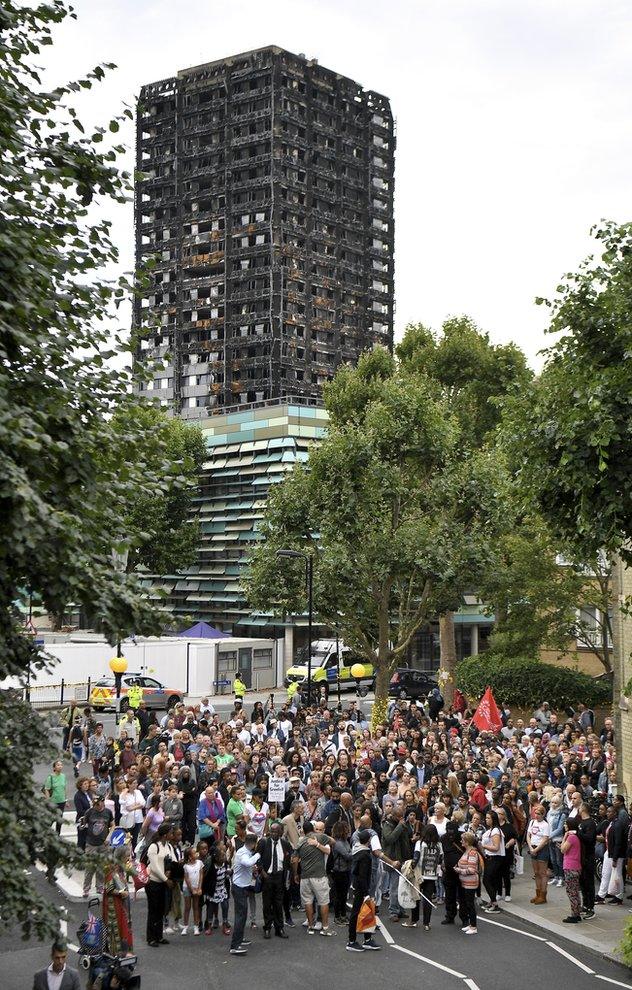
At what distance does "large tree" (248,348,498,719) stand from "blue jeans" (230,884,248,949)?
1883 centimetres

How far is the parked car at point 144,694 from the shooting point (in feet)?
130

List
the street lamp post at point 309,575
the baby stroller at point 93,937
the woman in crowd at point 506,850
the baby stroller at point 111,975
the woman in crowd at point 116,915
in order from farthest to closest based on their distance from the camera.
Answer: the street lamp post at point 309,575, the woman in crowd at point 506,850, the woman in crowd at point 116,915, the baby stroller at point 93,937, the baby stroller at point 111,975

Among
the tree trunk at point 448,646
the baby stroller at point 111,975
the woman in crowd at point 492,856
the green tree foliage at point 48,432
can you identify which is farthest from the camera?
the tree trunk at point 448,646

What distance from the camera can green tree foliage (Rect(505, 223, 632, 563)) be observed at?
12984mm

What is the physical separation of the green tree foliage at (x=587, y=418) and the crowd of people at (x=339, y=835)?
209 inches

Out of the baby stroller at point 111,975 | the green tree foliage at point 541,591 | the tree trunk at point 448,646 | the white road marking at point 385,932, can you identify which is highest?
the green tree foliage at point 541,591

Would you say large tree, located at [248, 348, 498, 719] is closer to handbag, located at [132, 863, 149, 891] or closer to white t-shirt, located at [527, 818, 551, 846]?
white t-shirt, located at [527, 818, 551, 846]

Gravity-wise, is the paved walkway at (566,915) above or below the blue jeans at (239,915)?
below

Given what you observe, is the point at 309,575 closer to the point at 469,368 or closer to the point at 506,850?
the point at 506,850

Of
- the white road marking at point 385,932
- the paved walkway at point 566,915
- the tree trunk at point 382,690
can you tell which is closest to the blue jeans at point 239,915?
the white road marking at point 385,932

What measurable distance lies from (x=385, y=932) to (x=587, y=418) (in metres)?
8.28

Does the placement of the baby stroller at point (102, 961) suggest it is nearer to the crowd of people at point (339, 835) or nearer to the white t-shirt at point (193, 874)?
the crowd of people at point (339, 835)

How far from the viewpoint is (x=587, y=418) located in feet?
43.2

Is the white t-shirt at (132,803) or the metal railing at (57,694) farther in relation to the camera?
the metal railing at (57,694)
